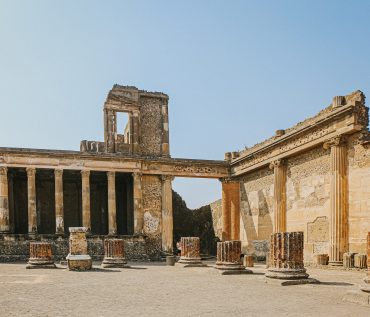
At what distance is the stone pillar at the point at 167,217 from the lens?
2195 centimetres

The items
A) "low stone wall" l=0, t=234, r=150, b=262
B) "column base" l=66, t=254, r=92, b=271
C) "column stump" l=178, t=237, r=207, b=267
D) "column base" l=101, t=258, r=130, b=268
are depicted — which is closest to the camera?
"column base" l=66, t=254, r=92, b=271

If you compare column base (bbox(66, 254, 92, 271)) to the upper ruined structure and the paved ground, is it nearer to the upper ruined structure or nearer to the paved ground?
the paved ground

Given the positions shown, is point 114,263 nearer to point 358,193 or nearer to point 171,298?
point 171,298

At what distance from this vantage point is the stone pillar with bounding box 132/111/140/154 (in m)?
23.9

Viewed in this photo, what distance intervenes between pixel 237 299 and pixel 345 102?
33.8ft

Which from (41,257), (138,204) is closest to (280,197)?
(138,204)

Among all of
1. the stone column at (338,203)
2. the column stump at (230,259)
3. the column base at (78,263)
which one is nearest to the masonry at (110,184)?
the column base at (78,263)

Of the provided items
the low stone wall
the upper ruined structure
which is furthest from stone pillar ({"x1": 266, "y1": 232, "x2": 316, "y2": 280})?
the upper ruined structure

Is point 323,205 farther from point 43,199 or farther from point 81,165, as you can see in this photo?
point 43,199

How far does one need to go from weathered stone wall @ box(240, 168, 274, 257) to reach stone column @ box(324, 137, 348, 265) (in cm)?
506

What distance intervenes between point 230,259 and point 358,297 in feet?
20.0

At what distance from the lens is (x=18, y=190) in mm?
23844

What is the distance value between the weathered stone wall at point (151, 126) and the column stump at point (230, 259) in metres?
12.5

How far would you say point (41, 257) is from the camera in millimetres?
14805
